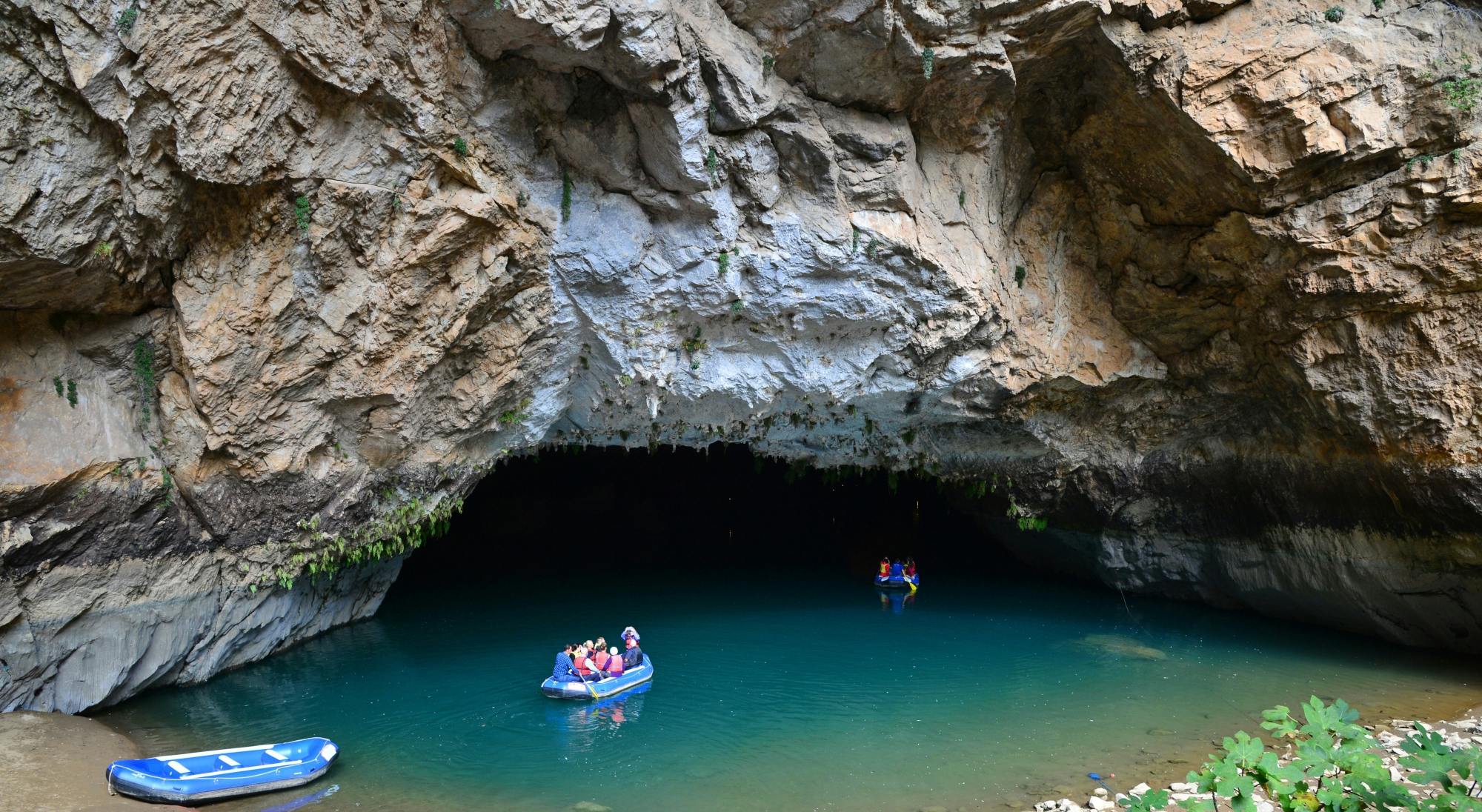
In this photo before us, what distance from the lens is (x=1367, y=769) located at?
295cm

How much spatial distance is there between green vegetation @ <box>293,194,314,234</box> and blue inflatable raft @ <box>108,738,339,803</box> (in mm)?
5452

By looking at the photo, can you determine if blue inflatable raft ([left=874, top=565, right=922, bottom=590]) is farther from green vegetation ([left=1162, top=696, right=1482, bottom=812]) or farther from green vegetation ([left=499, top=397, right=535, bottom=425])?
green vegetation ([left=1162, top=696, right=1482, bottom=812])

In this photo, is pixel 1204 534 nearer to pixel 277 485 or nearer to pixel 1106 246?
pixel 1106 246

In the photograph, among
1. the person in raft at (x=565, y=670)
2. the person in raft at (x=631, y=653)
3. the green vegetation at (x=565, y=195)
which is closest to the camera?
the green vegetation at (x=565, y=195)

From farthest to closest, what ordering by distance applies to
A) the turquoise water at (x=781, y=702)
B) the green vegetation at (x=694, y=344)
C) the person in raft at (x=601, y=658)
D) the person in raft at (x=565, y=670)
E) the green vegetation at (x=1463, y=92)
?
the green vegetation at (x=694, y=344) → the person in raft at (x=601, y=658) → the person in raft at (x=565, y=670) → the green vegetation at (x=1463, y=92) → the turquoise water at (x=781, y=702)

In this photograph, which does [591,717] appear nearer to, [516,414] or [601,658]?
[601,658]

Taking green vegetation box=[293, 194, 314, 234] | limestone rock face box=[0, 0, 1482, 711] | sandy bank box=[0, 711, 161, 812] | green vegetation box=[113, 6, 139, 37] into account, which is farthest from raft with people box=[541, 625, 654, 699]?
green vegetation box=[113, 6, 139, 37]

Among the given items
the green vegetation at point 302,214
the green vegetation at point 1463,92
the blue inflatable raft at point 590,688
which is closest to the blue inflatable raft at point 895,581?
the blue inflatable raft at point 590,688

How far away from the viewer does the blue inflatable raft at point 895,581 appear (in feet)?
62.5

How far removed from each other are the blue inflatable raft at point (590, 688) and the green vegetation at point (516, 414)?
12.3 ft

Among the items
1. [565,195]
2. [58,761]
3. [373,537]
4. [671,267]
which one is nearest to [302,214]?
[565,195]

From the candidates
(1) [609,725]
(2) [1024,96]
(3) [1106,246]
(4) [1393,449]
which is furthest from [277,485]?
(4) [1393,449]

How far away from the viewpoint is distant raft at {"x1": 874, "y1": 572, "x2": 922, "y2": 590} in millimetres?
19000

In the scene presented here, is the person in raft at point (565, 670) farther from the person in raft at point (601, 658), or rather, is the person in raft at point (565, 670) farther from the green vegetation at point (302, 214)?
the green vegetation at point (302, 214)
